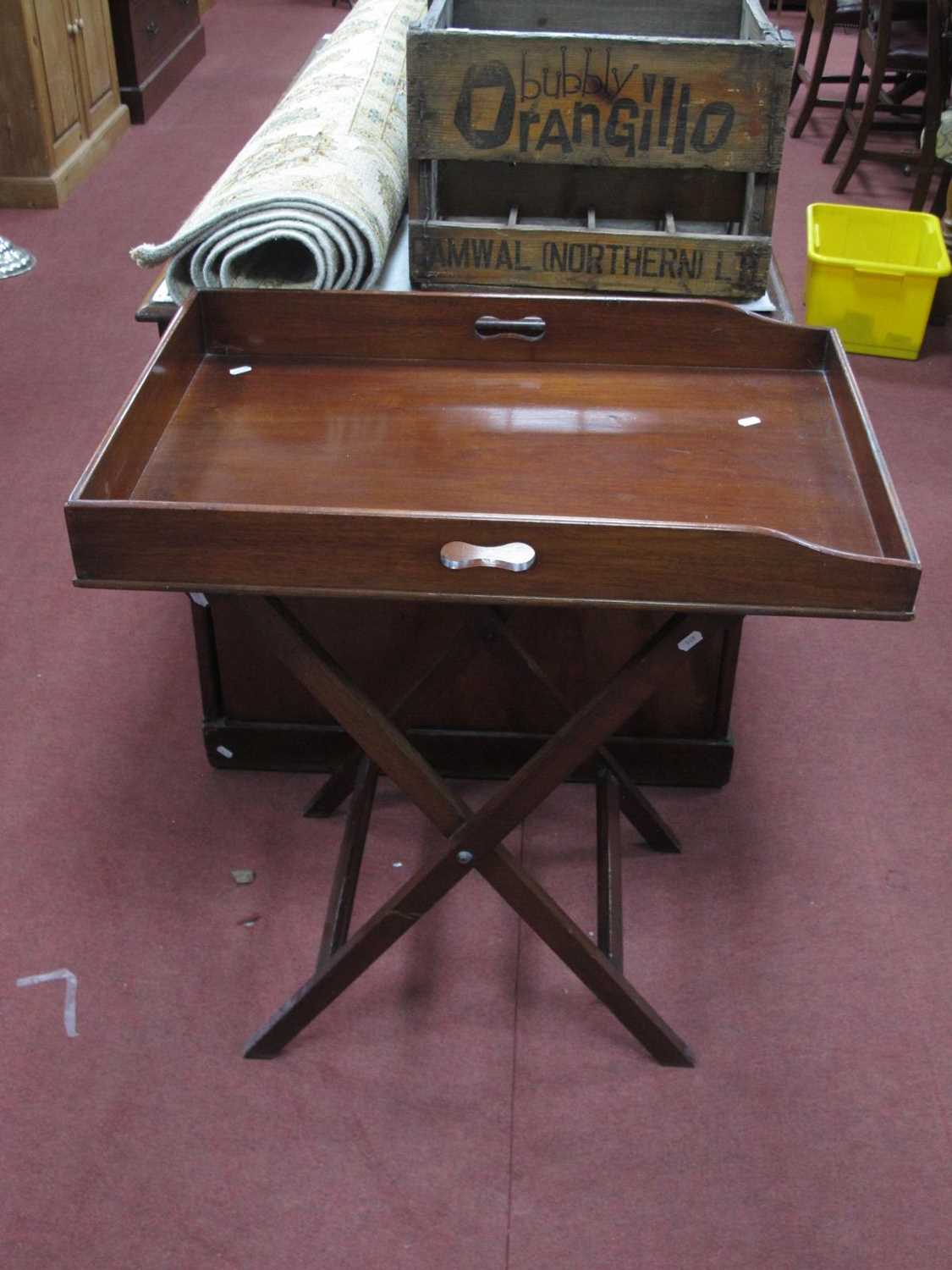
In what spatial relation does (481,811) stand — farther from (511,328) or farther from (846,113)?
(846,113)

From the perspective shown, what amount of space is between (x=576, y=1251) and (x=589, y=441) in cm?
94

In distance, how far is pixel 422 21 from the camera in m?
1.95

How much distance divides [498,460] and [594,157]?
26.7 inches

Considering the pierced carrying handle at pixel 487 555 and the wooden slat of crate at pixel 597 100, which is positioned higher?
the wooden slat of crate at pixel 597 100

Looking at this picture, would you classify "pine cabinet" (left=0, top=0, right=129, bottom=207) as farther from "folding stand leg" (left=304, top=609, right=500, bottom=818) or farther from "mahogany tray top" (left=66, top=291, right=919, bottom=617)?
"folding stand leg" (left=304, top=609, right=500, bottom=818)

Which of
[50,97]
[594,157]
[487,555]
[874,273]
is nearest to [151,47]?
[50,97]

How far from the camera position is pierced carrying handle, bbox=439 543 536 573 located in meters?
1.24

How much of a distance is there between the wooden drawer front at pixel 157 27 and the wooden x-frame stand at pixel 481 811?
4.19 meters

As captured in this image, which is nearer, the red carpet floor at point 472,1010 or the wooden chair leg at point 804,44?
the red carpet floor at point 472,1010

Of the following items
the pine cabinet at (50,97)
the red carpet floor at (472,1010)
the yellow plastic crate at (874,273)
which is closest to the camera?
the red carpet floor at (472,1010)

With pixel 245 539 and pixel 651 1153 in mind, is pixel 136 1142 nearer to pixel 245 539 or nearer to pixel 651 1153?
pixel 651 1153

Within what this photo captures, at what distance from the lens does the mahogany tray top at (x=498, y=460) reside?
1.25 metres

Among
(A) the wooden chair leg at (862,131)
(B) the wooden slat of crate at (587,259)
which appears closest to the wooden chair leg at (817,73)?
(A) the wooden chair leg at (862,131)

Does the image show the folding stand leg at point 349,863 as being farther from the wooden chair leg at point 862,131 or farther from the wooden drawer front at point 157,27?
the wooden drawer front at point 157,27
